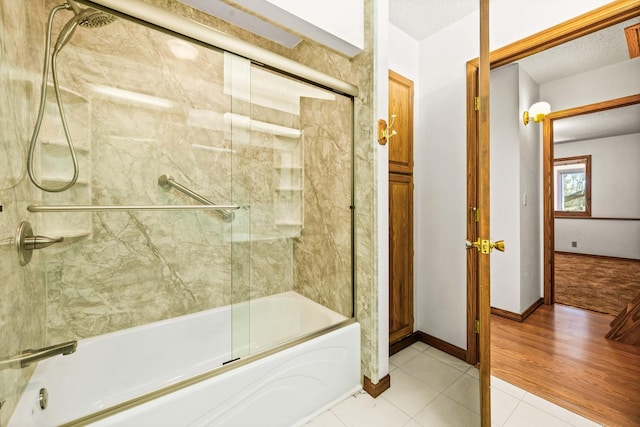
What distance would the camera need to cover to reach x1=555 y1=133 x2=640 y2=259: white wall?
517 centimetres

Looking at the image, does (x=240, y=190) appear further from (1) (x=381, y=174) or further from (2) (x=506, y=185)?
(2) (x=506, y=185)

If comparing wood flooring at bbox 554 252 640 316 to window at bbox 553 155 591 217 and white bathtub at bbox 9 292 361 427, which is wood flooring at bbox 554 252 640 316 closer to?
window at bbox 553 155 591 217

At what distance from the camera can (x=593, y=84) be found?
296cm

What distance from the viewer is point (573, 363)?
6.56ft

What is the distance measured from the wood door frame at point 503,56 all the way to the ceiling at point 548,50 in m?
0.42

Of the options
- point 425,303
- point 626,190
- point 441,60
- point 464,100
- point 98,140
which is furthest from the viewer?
Answer: point 626,190

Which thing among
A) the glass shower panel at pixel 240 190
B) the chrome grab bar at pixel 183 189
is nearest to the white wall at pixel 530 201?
the glass shower panel at pixel 240 190

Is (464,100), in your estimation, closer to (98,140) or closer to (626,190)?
(98,140)

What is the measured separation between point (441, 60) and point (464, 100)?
42 centimetres

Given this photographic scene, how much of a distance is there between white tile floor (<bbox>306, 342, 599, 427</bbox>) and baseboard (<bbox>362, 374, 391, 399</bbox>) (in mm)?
25

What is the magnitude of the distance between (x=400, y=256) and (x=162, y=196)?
1792mm

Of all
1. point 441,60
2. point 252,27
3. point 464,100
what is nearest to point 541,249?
point 464,100

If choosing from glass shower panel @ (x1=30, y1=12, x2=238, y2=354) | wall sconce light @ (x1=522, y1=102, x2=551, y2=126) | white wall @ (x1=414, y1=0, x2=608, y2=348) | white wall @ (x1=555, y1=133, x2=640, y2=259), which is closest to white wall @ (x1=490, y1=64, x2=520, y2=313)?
wall sconce light @ (x1=522, y1=102, x2=551, y2=126)

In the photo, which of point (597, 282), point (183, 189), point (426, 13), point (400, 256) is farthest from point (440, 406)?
point (597, 282)
